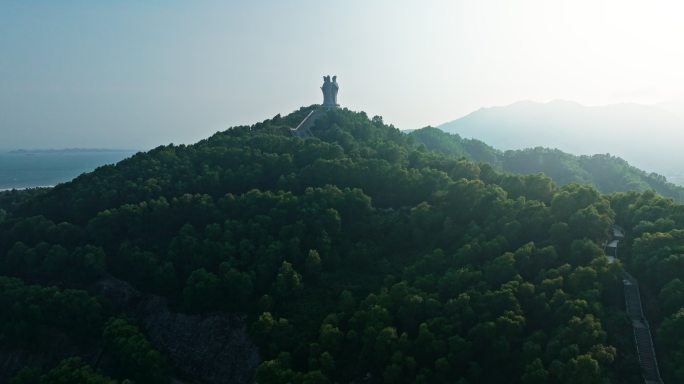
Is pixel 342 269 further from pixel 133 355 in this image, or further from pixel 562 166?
pixel 562 166

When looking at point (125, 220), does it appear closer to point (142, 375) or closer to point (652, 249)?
point (142, 375)

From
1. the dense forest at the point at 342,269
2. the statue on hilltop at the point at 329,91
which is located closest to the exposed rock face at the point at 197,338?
the dense forest at the point at 342,269

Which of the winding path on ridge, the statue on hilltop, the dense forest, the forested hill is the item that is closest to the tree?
the dense forest

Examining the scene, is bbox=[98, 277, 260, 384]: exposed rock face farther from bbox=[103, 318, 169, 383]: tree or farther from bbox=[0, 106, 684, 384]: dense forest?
bbox=[103, 318, 169, 383]: tree

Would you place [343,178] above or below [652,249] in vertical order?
above

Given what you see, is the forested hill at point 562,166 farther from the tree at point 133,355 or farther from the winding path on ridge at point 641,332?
the tree at point 133,355

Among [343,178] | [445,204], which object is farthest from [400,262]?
[343,178]
